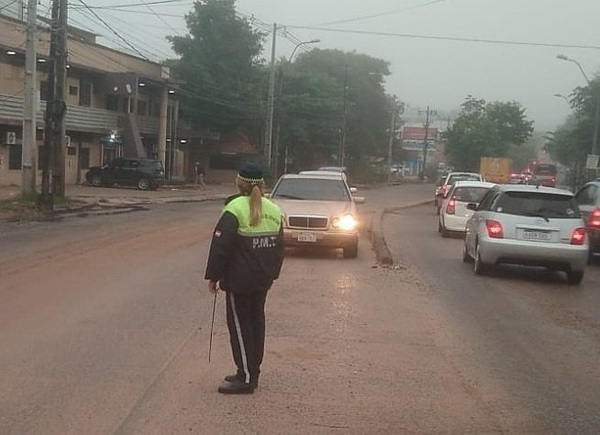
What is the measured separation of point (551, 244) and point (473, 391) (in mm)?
7137

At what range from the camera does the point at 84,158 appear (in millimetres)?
51750

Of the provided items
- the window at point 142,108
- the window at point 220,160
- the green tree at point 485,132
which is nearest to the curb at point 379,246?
the window at point 142,108

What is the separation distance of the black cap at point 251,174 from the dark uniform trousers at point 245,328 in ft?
2.68

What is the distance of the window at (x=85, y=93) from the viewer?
50.3 m

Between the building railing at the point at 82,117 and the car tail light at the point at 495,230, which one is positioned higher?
the building railing at the point at 82,117

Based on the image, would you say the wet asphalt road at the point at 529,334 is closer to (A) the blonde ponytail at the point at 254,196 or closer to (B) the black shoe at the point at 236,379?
(B) the black shoe at the point at 236,379

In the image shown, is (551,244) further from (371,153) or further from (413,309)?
(371,153)

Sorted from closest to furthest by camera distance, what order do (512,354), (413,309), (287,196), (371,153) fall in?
(512,354) < (413,309) < (287,196) < (371,153)

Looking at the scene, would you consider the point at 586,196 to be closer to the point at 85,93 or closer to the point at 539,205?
the point at 539,205

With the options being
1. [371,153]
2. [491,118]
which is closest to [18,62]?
[371,153]

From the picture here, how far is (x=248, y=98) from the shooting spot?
63219mm

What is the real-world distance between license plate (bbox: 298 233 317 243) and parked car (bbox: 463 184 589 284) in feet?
9.57

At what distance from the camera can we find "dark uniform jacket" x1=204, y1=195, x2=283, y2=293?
21.2 ft

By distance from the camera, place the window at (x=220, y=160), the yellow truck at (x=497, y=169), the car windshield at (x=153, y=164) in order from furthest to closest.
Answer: the window at (x=220, y=160), the yellow truck at (x=497, y=169), the car windshield at (x=153, y=164)
